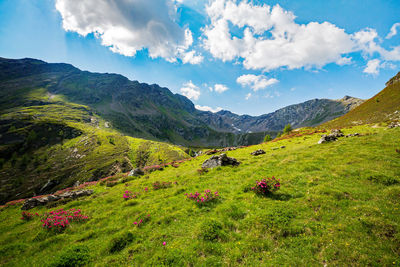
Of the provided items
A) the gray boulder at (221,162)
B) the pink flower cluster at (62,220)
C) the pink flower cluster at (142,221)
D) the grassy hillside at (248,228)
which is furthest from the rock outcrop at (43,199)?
the gray boulder at (221,162)

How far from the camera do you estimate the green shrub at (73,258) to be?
7.55 metres

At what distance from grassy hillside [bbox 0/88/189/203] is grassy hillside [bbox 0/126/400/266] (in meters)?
112

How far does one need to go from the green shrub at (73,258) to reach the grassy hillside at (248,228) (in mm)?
50

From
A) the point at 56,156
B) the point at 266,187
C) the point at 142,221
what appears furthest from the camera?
the point at 56,156

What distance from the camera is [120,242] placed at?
892cm

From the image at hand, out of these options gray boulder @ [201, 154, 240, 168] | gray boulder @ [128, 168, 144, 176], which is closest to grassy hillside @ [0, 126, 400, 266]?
gray boulder @ [201, 154, 240, 168]

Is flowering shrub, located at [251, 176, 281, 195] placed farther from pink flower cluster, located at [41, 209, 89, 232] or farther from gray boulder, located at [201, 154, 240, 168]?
pink flower cluster, located at [41, 209, 89, 232]

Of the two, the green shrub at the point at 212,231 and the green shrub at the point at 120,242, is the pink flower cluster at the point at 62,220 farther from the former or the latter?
the green shrub at the point at 212,231

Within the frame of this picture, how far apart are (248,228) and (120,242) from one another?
26.2 ft

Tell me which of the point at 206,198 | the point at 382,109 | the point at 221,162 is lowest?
the point at 206,198

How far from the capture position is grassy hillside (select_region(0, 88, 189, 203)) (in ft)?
341

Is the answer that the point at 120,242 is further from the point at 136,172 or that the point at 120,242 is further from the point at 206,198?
the point at 136,172

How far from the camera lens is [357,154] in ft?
54.9

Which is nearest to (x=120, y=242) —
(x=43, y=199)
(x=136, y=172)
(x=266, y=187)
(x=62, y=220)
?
(x=62, y=220)
